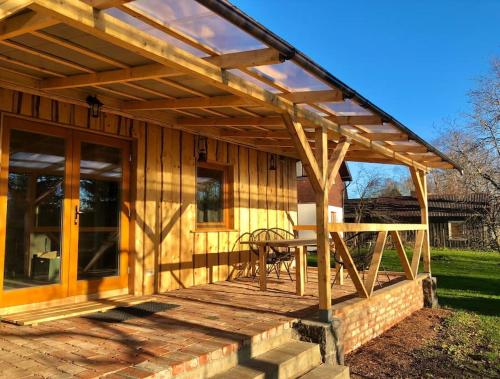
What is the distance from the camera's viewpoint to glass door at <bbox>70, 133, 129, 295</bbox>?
15.5 feet

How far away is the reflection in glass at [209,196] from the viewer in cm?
654

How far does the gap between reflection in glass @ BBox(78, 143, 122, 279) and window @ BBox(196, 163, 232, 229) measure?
153 cm

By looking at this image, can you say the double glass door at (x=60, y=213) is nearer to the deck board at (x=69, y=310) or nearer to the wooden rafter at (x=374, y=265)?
the deck board at (x=69, y=310)

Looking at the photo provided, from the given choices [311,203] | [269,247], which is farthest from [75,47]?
[311,203]

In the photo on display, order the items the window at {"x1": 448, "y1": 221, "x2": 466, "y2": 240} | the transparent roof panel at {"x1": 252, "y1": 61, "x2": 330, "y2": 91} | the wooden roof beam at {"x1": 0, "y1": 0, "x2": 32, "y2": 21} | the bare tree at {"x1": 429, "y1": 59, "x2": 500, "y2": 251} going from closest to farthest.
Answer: the wooden roof beam at {"x1": 0, "y1": 0, "x2": 32, "y2": 21}, the transparent roof panel at {"x1": 252, "y1": 61, "x2": 330, "y2": 91}, the bare tree at {"x1": 429, "y1": 59, "x2": 500, "y2": 251}, the window at {"x1": 448, "y1": 221, "x2": 466, "y2": 240}

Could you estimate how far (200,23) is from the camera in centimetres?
272

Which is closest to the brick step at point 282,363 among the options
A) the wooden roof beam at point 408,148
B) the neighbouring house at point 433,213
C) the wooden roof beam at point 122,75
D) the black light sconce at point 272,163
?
the wooden roof beam at point 122,75

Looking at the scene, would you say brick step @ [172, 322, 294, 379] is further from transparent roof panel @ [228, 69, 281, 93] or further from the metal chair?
the metal chair

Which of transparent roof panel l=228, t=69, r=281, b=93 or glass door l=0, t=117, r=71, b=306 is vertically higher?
transparent roof panel l=228, t=69, r=281, b=93

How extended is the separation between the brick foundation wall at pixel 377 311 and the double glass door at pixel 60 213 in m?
2.71

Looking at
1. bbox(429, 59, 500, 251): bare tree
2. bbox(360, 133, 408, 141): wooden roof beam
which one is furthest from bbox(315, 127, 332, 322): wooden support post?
bbox(429, 59, 500, 251): bare tree

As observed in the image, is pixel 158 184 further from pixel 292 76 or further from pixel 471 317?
pixel 471 317

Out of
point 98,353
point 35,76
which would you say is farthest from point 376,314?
point 35,76

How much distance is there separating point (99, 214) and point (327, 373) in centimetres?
307
